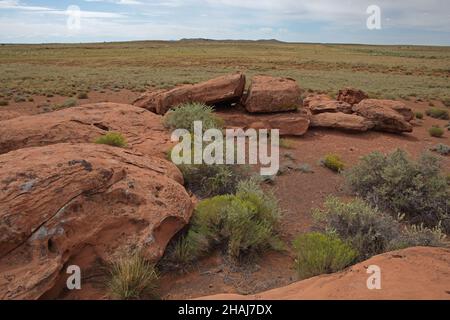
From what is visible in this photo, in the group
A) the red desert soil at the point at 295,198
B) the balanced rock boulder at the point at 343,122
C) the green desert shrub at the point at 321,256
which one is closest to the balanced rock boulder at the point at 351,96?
the red desert soil at the point at 295,198

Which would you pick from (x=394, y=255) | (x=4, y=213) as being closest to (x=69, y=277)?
(x=4, y=213)

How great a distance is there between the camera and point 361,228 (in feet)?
18.0

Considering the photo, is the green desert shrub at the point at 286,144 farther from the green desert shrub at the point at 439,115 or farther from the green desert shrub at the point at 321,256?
the green desert shrub at the point at 439,115

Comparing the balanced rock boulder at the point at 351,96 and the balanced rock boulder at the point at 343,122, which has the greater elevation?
the balanced rock boulder at the point at 351,96

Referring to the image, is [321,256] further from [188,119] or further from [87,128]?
[188,119]

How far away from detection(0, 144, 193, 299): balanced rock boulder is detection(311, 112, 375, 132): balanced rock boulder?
29.7 feet

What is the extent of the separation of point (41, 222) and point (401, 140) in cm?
1254

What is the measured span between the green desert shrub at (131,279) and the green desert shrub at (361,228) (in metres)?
2.60

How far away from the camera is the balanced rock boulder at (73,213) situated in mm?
3928

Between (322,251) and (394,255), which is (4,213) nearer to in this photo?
(322,251)

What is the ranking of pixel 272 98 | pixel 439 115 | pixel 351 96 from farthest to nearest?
pixel 439 115 → pixel 351 96 → pixel 272 98

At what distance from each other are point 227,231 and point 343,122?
9433 millimetres

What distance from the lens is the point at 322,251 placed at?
15.2ft

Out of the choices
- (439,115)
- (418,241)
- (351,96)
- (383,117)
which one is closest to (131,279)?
(418,241)
